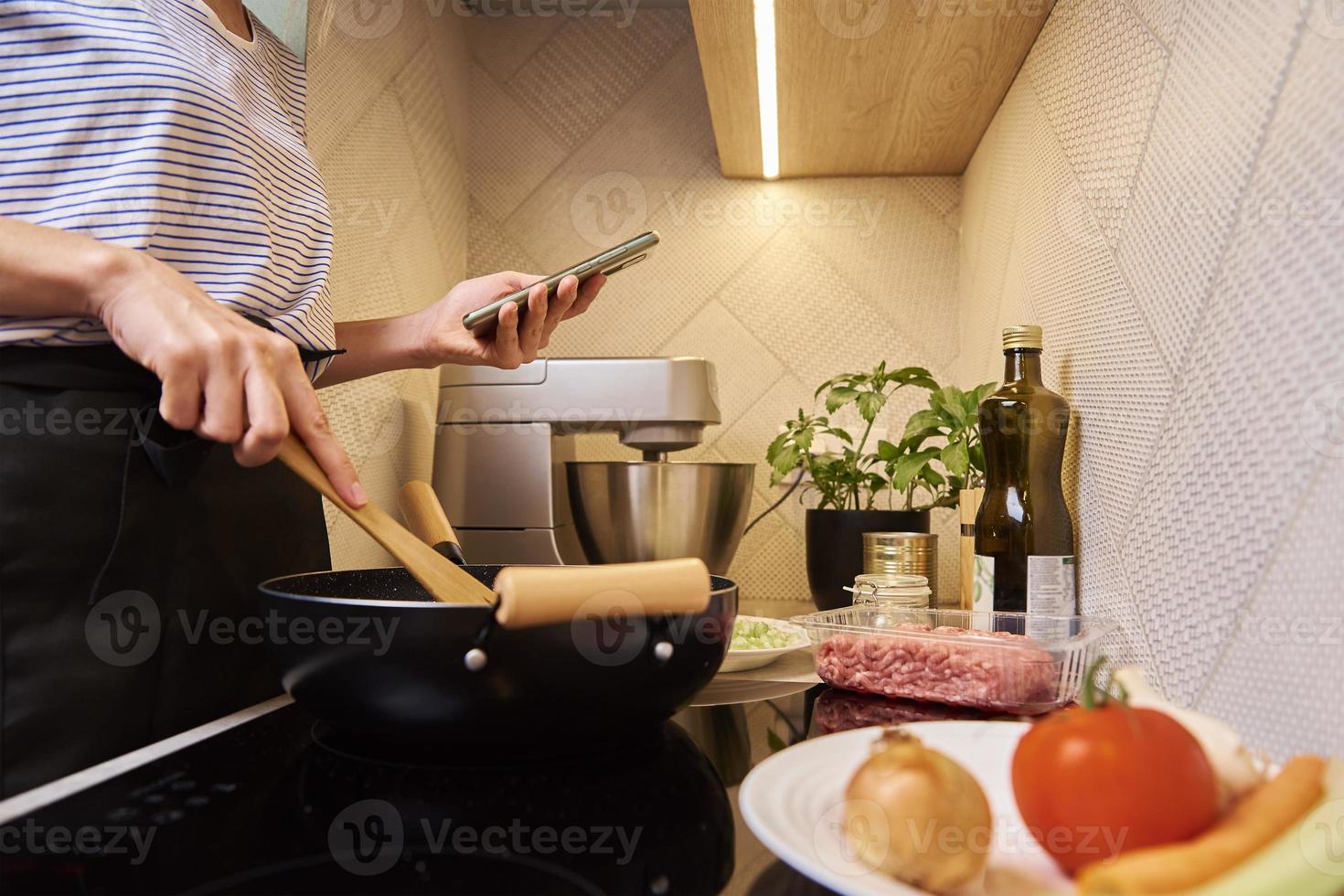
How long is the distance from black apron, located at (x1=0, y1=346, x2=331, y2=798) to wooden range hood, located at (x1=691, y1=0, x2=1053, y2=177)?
0.76 m

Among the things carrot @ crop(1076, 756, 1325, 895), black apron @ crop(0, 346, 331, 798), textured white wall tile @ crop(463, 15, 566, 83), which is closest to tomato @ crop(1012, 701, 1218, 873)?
carrot @ crop(1076, 756, 1325, 895)

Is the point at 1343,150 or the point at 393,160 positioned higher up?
the point at 393,160

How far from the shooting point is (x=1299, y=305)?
0.48 metres

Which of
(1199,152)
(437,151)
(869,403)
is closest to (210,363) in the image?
(1199,152)

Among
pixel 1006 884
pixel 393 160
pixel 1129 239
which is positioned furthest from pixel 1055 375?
pixel 393 160

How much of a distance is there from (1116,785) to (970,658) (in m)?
0.36

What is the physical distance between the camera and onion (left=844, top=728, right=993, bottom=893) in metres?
0.33

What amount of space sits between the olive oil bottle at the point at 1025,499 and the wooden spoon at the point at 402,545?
1.62 feet

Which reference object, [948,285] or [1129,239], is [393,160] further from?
[1129,239]

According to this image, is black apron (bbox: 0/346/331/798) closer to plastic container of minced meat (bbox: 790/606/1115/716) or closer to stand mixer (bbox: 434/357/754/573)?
plastic container of minced meat (bbox: 790/606/1115/716)

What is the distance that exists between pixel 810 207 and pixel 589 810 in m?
1.40

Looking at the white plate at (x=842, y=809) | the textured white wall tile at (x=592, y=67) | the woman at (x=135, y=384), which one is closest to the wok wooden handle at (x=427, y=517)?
the woman at (x=135, y=384)

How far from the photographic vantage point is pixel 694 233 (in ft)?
5.59

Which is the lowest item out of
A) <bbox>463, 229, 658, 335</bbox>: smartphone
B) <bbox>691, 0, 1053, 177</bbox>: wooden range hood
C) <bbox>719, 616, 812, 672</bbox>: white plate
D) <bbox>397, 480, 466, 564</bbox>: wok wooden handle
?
<bbox>719, 616, 812, 672</bbox>: white plate
